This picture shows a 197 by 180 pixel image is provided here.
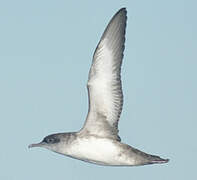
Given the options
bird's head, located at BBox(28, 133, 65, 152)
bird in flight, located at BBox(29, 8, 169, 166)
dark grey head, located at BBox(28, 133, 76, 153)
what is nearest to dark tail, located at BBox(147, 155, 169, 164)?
bird in flight, located at BBox(29, 8, 169, 166)

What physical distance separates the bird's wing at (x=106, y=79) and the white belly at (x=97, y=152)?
631 mm

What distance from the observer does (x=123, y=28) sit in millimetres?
21953

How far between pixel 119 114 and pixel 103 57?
208 cm

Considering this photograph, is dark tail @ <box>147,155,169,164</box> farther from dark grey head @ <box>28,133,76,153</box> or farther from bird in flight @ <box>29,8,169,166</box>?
dark grey head @ <box>28,133,76,153</box>

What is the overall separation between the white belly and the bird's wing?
63cm

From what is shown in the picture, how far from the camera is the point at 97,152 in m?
21.1

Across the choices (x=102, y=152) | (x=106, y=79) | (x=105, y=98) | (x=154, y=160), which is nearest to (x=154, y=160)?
(x=154, y=160)

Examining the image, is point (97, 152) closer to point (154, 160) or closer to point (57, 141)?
point (57, 141)

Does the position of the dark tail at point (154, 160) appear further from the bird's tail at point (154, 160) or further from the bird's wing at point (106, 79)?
the bird's wing at point (106, 79)

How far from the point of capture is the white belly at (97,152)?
2108 cm

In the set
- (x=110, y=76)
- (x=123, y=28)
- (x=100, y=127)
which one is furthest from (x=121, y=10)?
(x=100, y=127)

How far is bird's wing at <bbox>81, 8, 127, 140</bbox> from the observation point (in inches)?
864

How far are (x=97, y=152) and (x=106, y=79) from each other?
103 inches

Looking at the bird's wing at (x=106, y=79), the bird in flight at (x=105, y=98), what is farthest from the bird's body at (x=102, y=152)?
the bird's wing at (x=106, y=79)
